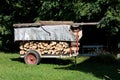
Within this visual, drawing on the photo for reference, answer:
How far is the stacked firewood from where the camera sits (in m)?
19.0

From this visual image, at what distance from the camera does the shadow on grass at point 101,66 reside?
663 inches

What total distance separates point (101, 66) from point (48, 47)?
2493 mm

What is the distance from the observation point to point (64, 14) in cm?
2414

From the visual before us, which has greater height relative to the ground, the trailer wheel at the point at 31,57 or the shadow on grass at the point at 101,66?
the trailer wheel at the point at 31,57

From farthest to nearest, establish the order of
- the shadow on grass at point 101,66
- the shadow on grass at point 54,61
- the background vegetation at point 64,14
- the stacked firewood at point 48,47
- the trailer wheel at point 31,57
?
the background vegetation at point 64,14 → the shadow on grass at point 54,61 → the trailer wheel at point 31,57 → the stacked firewood at point 48,47 → the shadow on grass at point 101,66

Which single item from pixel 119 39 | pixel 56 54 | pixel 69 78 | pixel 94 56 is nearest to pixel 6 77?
pixel 69 78

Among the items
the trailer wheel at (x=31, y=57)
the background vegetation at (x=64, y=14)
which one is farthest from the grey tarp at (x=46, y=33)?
the background vegetation at (x=64, y=14)

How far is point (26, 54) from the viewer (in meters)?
19.5

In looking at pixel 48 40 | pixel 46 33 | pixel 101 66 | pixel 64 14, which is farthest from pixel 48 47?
pixel 64 14

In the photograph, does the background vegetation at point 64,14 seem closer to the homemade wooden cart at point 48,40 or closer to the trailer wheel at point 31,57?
the homemade wooden cart at point 48,40

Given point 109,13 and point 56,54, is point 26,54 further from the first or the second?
point 109,13

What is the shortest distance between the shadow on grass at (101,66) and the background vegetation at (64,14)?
1.95 m

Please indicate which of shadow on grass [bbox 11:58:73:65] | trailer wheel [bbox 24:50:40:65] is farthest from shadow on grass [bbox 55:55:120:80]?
trailer wheel [bbox 24:50:40:65]

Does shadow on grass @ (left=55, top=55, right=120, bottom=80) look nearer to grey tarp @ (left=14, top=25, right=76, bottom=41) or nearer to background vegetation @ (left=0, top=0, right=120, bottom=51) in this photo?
grey tarp @ (left=14, top=25, right=76, bottom=41)
